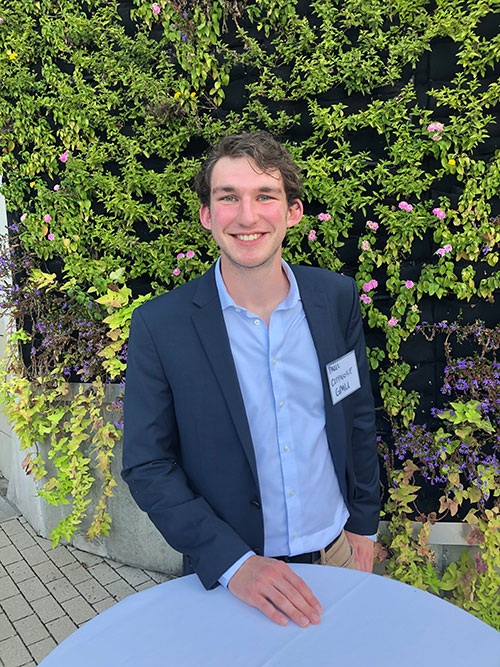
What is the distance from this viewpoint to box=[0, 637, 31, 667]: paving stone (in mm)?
2412

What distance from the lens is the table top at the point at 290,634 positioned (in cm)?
103

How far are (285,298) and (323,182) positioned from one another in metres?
1.03

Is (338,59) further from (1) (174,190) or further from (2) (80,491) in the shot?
(2) (80,491)

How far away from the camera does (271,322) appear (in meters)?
1.56

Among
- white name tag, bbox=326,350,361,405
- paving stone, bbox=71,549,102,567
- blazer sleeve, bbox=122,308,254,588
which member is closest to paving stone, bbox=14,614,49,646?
paving stone, bbox=71,549,102,567

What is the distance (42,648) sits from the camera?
Answer: 248 cm

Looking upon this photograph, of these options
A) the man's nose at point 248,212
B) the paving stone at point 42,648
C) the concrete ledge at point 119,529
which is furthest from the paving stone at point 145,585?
the man's nose at point 248,212

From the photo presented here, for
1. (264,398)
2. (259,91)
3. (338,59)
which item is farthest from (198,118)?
(264,398)

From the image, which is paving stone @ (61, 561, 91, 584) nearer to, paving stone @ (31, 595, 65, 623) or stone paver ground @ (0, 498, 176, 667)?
stone paver ground @ (0, 498, 176, 667)

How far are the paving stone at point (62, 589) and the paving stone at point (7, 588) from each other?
184 mm

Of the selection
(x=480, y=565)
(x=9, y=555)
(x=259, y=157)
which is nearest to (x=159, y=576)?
(x=9, y=555)

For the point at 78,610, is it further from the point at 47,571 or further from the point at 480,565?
the point at 480,565

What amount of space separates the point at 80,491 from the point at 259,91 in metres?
2.46

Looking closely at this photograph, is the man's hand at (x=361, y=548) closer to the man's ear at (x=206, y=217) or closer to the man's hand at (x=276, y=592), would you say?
the man's hand at (x=276, y=592)
